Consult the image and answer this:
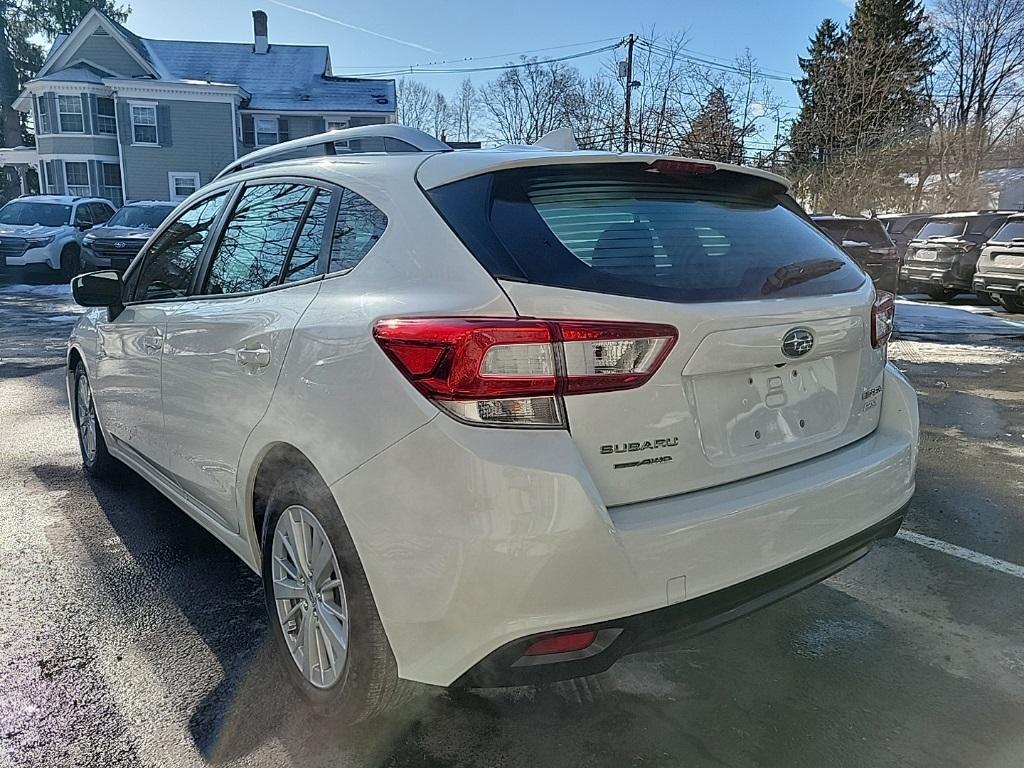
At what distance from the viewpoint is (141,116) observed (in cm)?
3138

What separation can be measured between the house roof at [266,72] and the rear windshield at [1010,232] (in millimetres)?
25965

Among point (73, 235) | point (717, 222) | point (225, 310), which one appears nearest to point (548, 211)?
point (717, 222)

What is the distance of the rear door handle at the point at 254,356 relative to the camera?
2473 millimetres

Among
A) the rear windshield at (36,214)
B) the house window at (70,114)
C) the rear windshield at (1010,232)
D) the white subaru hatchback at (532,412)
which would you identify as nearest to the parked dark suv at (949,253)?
the rear windshield at (1010,232)

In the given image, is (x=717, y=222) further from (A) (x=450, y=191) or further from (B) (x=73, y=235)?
(B) (x=73, y=235)

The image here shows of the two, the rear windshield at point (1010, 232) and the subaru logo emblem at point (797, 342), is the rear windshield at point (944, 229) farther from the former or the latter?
the subaru logo emblem at point (797, 342)

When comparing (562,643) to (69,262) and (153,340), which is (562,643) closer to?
(153,340)

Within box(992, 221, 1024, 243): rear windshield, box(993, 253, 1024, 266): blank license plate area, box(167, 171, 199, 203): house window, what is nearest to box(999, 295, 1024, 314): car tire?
box(993, 253, 1024, 266): blank license plate area

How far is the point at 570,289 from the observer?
6.34 feet

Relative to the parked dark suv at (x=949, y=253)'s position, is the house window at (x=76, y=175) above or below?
above

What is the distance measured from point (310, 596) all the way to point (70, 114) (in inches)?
1390

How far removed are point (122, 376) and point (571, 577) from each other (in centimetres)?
286

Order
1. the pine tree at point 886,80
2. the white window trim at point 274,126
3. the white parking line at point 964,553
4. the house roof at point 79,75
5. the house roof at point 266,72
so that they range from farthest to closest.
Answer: the white window trim at point 274,126 → the house roof at point 266,72 → the house roof at point 79,75 → the pine tree at point 886,80 → the white parking line at point 964,553

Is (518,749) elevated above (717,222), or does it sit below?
below
